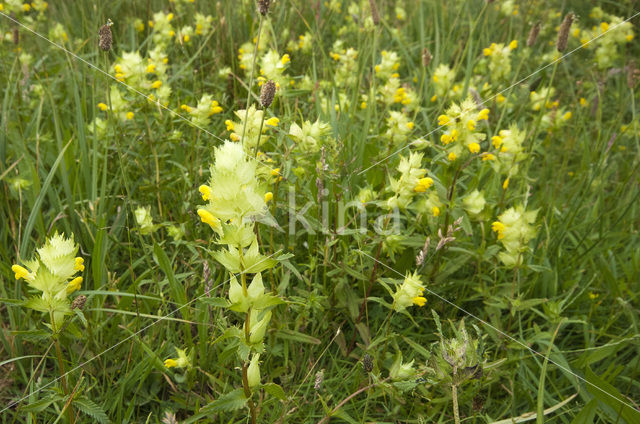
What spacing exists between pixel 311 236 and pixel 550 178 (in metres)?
1.61

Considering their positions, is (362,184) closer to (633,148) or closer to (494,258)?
(494,258)

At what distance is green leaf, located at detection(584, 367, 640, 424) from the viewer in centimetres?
122

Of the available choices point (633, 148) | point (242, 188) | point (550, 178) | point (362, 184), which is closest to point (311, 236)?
A: point (362, 184)

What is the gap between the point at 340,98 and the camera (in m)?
2.31

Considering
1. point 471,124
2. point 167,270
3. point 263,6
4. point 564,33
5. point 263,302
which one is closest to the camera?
point 263,302

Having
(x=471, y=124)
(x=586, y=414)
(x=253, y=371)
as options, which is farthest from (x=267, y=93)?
(x=586, y=414)

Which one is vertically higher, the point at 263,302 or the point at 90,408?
the point at 263,302

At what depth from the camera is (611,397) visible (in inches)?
50.0

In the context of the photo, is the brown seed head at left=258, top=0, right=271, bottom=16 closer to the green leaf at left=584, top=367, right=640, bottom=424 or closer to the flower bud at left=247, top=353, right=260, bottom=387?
the flower bud at left=247, top=353, right=260, bottom=387

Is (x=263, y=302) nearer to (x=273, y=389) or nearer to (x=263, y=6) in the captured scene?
(x=273, y=389)

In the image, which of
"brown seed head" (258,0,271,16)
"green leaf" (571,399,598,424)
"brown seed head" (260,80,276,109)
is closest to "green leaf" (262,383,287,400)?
"brown seed head" (260,80,276,109)

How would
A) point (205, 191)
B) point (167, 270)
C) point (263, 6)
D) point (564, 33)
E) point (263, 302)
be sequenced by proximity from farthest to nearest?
point (564, 33), point (167, 270), point (263, 6), point (205, 191), point (263, 302)

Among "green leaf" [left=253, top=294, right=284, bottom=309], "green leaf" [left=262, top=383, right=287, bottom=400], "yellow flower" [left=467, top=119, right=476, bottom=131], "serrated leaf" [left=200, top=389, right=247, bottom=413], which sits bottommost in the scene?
"serrated leaf" [left=200, top=389, right=247, bottom=413]

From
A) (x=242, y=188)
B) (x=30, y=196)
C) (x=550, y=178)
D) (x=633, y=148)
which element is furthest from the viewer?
(x=633, y=148)
